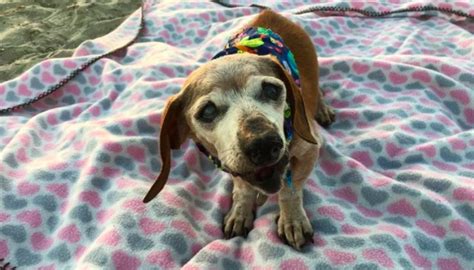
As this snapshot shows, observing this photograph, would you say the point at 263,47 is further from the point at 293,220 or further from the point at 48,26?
the point at 48,26

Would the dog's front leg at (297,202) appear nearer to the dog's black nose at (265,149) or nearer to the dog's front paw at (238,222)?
the dog's front paw at (238,222)

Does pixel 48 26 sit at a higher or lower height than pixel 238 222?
lower

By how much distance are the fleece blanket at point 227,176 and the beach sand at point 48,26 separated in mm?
426

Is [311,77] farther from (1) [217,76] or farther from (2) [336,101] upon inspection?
(1) [217,76]

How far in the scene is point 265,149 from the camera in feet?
5.02

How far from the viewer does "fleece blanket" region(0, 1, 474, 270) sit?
6.18 ft

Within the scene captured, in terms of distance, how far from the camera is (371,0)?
12.4 feet

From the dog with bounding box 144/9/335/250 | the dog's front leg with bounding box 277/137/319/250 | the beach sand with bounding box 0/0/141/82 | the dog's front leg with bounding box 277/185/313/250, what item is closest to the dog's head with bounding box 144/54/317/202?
the dog with bounding box 144/9/335/250

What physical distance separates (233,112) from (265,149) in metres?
0.23

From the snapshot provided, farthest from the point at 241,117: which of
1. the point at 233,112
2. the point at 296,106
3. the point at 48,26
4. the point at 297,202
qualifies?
the point at 48,26

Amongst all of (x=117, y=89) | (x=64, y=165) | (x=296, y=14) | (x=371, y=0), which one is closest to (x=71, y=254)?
(x=64, y=165)

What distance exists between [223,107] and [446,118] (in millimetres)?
1389

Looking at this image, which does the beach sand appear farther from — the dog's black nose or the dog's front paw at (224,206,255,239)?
the dog's black nose

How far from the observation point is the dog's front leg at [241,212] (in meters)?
2.03
